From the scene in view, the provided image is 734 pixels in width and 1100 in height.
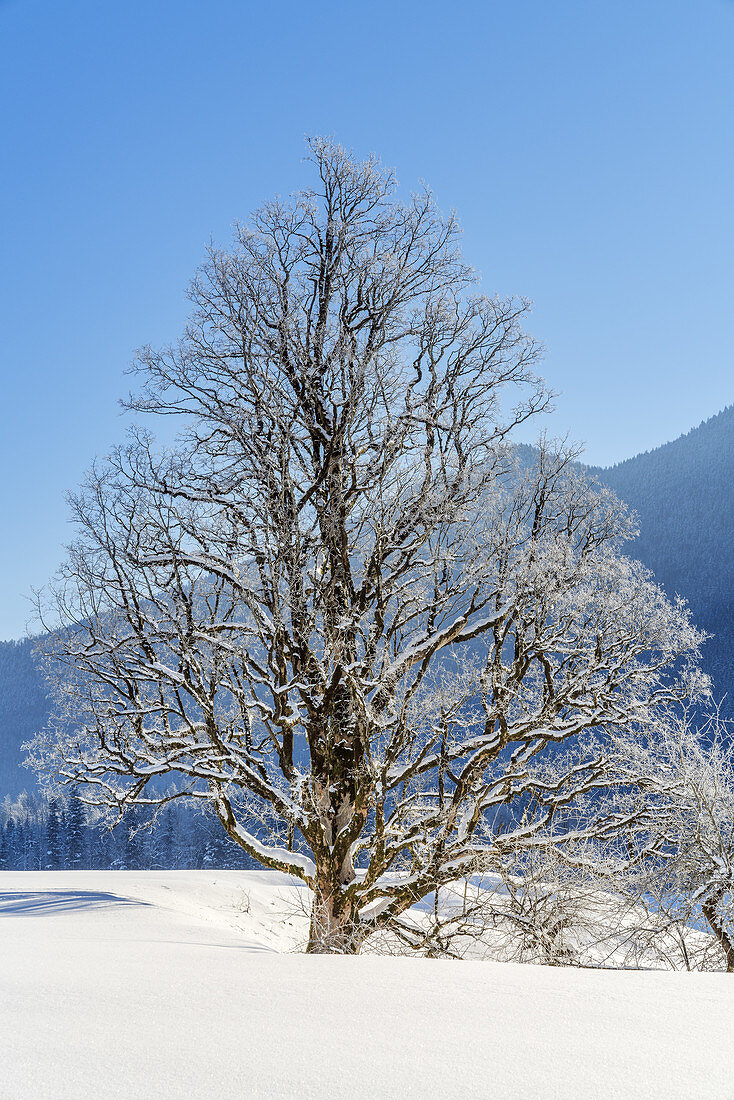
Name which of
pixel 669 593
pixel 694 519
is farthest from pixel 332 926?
pixel 694 519

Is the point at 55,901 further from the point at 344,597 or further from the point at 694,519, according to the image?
the point at 694,519

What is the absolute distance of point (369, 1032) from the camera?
9.78 ft

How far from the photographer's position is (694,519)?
363 feet

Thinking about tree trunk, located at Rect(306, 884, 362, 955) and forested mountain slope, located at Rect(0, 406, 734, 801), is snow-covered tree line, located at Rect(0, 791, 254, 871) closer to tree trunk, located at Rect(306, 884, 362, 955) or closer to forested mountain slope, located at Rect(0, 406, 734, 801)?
forested mountain slope, located at Rect(0, 406, 734, 801)

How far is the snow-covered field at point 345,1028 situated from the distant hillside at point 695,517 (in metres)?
72.5

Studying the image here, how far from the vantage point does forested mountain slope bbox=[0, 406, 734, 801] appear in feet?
286

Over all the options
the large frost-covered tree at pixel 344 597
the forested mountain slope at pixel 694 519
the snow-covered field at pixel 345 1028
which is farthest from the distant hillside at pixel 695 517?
the snow-covered field at pixel 345 1028

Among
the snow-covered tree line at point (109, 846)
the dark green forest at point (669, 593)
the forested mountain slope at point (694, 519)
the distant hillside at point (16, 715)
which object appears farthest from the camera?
the distant hillside at point (16, 715)

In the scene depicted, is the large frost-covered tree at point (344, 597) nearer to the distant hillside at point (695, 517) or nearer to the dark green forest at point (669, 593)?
the dark green forest at point (669, 593)

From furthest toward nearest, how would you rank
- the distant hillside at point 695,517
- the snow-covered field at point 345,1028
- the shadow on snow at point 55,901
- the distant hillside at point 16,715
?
the distant hillside at point 16,715, the distant hillside at point 695,517, the shadow on snow at point 55,901, the snow-covered field at point 345,1028

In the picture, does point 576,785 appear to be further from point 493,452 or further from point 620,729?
point 493,452

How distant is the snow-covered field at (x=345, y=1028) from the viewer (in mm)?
2434

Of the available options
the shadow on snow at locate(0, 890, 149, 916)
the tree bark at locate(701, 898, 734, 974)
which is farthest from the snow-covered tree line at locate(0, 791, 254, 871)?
the tree bark at locate(701, 898, 734, 974)

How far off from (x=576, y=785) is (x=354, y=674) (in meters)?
3.90
